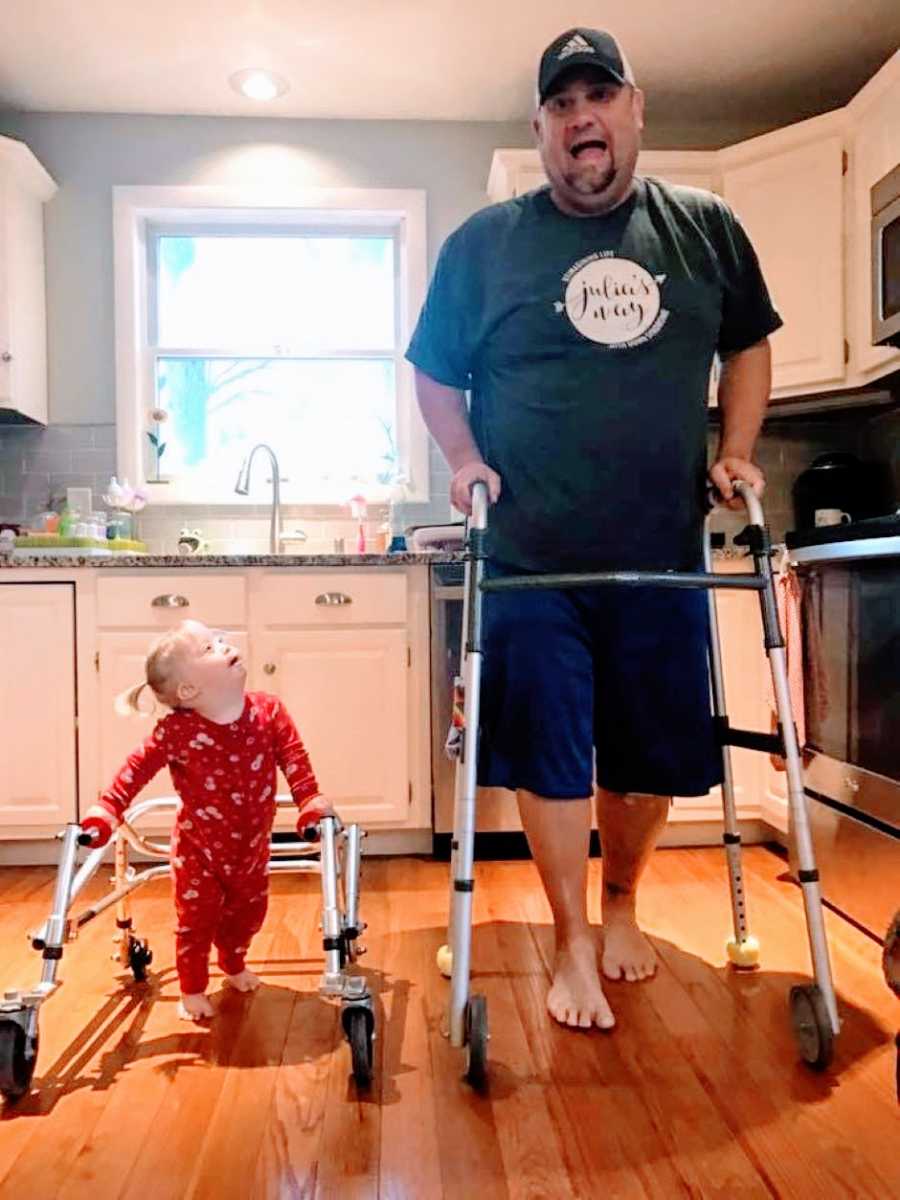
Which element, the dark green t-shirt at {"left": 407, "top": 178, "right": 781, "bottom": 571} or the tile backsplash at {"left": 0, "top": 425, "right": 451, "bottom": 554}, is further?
the tile backsplash at {"left": 0, "top": 425, "right": 451, "bottom": 554}

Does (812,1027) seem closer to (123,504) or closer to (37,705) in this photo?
(37,705)

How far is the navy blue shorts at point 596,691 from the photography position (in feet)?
5.14

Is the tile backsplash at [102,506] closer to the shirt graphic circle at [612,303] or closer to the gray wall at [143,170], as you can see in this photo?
the gray wall at [143,170]

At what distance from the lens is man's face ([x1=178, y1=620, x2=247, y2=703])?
5.14 ft

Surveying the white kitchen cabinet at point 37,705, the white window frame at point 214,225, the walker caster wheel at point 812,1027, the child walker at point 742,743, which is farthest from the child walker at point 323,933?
the white window frame at point 214,225

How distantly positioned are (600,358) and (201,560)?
1.46 m

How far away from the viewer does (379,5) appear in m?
2.76

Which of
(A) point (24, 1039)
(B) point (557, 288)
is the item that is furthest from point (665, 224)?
(A) point (24, 1039)

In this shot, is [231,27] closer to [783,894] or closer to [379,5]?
[379,5]

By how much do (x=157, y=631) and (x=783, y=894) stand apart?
5.78 feet

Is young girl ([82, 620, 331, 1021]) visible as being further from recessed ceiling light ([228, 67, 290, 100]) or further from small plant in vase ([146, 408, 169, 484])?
recessed ceiling light ([228, 67, 290, 100])

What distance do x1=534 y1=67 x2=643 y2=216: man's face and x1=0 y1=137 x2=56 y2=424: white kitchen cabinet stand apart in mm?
2143

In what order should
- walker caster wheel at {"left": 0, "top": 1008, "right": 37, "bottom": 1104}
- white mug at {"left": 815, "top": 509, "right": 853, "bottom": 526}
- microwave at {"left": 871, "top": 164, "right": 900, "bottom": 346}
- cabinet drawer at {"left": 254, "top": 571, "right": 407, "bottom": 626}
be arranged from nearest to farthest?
walker caster wheel at {"left": 0, "top": 1008, "right": 37, "bottom": 1104}, microwave at {"left": 871, "top": 164, "right": 900, "bottom": 346}, cabinet drawer at {"left": 254, "top": 571, "right": 407, "bottom": 626}, white mug at {"left": 815, "top": 509, "right": 853, "bottom": 526}

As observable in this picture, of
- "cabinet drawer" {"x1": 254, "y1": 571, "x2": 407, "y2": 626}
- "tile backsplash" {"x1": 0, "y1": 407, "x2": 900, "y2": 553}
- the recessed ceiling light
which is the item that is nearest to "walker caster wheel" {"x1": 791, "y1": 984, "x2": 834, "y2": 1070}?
"cabinet drawer" {"x1": 254, "y1": 571, "x2": 407, "y2": 626}
